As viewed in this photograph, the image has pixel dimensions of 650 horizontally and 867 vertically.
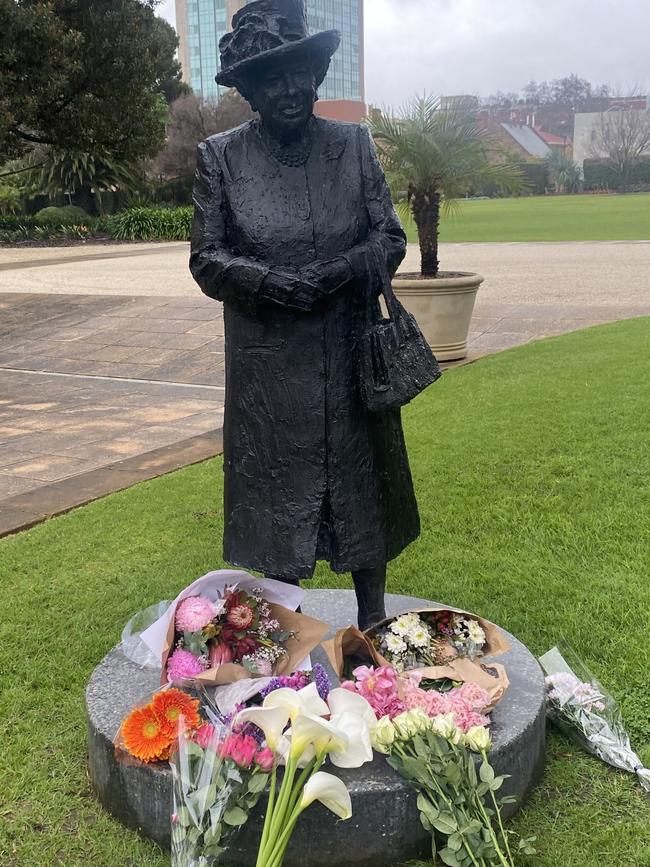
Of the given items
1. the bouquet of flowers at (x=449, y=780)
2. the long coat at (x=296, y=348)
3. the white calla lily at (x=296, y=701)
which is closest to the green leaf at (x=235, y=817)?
the white calla lily at (x=296, y=701)

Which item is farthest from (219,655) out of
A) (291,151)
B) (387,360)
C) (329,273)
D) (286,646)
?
(291,151)

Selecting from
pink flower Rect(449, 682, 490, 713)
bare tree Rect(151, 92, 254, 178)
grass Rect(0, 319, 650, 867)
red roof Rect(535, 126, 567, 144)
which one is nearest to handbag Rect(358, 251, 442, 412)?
pink flower Rect(449, 682, 490, 713)

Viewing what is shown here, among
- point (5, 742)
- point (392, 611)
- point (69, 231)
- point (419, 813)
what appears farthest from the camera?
point (69, 231)

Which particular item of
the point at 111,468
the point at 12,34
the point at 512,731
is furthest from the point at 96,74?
the point at 512,731

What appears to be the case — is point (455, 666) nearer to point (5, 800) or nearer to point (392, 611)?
point (392, 611)

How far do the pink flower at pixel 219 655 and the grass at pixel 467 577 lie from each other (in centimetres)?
51

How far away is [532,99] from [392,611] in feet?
314

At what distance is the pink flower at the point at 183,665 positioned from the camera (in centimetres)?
240

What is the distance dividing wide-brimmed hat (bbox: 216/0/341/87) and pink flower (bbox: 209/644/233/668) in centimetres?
155

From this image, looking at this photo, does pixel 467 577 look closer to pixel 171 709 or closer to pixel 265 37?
pixel 171 709

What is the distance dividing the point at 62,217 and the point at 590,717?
28.5m

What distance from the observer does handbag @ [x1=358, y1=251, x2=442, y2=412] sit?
7.68 ft

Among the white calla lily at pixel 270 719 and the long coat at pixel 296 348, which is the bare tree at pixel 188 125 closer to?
the long coat at pixel 296 348

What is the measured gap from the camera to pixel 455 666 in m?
2.56
